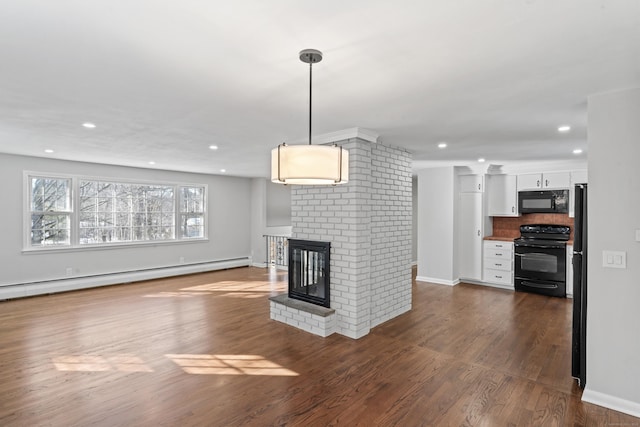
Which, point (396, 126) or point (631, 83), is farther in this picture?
point (396, 126)

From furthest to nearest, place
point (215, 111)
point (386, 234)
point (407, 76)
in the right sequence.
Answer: point (386, 234)
point (215, 111)
point (407, 76)

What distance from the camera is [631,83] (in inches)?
91.9

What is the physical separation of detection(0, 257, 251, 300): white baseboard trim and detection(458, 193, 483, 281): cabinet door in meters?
5.42

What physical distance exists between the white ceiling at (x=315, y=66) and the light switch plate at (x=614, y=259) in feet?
3.97

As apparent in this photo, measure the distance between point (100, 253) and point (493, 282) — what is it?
758 centimetres

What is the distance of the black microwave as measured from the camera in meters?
6.00

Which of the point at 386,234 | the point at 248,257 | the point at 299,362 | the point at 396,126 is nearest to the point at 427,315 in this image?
the point at 386,234

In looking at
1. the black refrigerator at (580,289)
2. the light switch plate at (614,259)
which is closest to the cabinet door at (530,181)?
the black refrigerator at (580,289)

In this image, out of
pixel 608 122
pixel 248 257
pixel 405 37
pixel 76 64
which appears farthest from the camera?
pixel 248 257

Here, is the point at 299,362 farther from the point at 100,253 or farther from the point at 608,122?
the point at 100,253

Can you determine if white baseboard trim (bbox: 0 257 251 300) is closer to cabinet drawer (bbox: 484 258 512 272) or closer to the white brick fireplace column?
the white brick fireplace column

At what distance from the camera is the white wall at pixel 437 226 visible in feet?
21.1

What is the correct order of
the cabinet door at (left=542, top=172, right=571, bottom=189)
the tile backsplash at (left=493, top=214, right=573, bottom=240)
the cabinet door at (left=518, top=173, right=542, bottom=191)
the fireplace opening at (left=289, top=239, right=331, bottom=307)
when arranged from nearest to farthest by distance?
the fireplace opening at (left=289, top=239, right=331, bottom=307)
the cabinet door at (left=542, top=172, right=571, bottom=189)
the cabinet door at (left=518, top=173, right=542, bottom=191)
the tile backsplash at (left=493, top=214, right=573, bottom=240)

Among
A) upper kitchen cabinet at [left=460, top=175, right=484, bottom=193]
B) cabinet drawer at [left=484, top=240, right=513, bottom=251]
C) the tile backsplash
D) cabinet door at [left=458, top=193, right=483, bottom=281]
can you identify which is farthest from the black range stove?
upper kitchen cabinet at [left=460, top=175, right=484, bottom=193]
